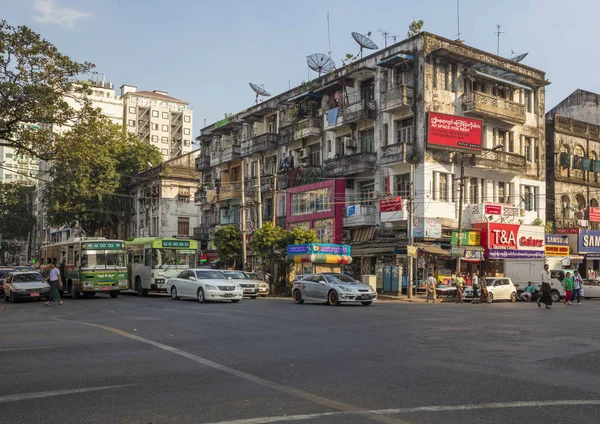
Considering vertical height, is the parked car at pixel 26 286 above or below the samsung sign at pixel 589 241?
below

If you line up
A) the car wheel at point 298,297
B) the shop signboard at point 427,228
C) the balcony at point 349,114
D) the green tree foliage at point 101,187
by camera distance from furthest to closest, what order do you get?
the green tree foliage at point 101,187 → the balcony at point 349,114 → the shop signboard at point 427,228 → the car wheel at point 298,297

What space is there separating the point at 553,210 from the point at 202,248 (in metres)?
32.0

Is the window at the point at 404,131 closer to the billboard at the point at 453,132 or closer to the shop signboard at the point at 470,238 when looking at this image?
the billboard at the point at 453,132

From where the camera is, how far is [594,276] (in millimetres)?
46281

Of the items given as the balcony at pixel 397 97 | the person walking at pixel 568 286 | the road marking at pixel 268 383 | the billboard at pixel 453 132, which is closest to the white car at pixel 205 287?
the road marking at pixel 268 383

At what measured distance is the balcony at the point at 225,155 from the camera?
5572 cm

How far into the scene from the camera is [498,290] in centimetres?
3400

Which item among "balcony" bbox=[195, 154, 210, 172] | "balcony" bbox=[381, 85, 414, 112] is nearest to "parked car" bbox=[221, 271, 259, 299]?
"balcony" bbox=[381, 85, 414, 112]

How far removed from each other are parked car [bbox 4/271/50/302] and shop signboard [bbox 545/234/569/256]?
106 ft

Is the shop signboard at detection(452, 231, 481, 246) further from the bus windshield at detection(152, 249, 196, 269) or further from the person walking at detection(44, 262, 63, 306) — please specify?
the person walking at detection(44, 262, 63, 306)

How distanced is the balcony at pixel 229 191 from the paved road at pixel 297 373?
3899 centimetres

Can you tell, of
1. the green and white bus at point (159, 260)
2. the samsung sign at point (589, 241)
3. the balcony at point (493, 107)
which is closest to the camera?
the green and white bus at point (159, 260)

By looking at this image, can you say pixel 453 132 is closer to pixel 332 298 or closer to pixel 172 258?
pixel 332 298

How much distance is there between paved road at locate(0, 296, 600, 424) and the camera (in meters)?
6.64
